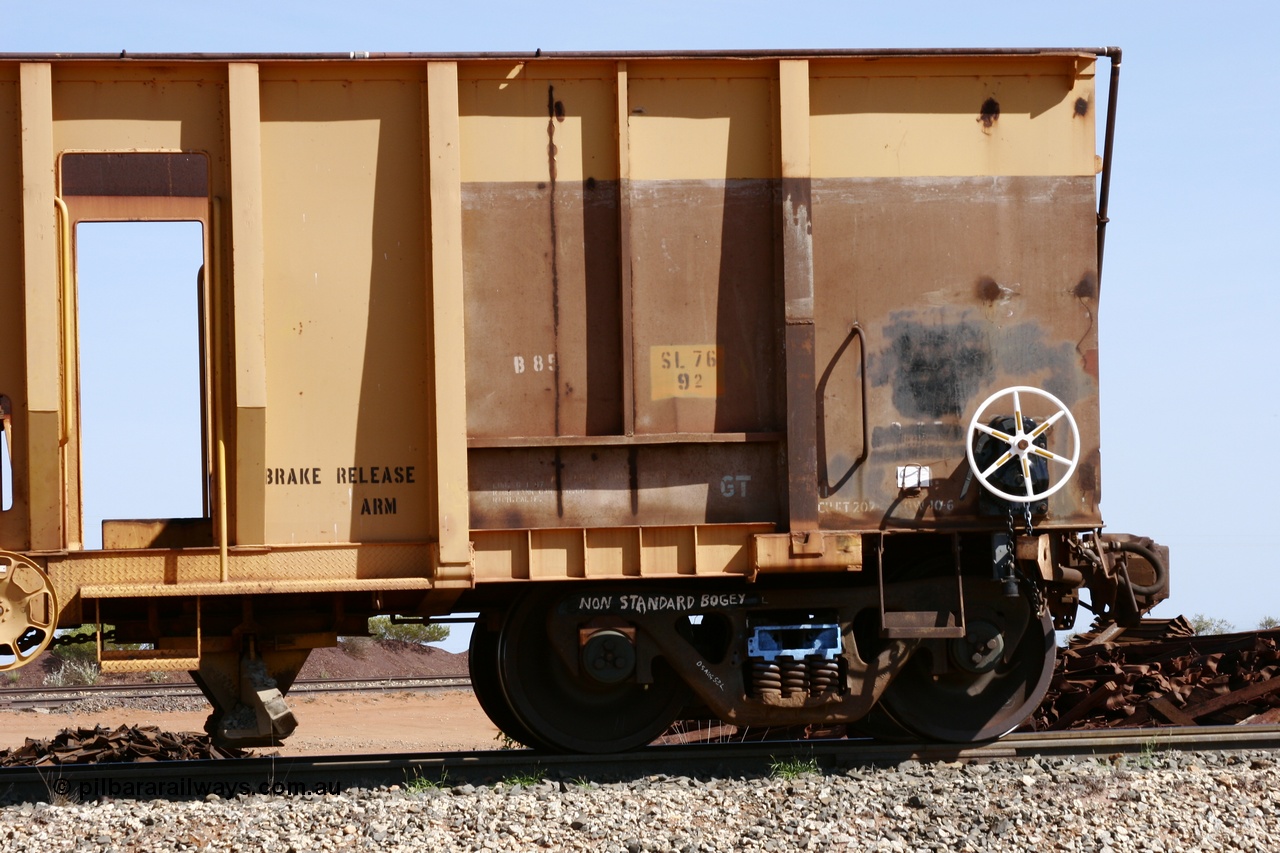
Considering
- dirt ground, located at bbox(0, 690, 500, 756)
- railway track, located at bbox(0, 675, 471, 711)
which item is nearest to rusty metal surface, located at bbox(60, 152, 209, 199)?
dirt ground, located at bbox(0, 690, 500, 756)

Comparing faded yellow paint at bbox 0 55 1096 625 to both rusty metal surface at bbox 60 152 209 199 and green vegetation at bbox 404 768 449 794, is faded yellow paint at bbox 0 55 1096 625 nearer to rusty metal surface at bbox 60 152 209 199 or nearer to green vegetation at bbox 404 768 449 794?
rusty metal surface at bbox 60 152 209 199

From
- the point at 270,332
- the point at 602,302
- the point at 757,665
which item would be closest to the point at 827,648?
the point at 757,665

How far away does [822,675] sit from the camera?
775 centimetres

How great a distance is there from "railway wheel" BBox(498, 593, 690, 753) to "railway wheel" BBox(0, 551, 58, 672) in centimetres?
254

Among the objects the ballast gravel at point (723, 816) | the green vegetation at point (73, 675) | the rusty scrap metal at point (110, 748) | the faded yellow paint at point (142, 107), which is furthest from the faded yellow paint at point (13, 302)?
the green vegetation at point (73, 675)

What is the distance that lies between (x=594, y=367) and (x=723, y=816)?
262 cm

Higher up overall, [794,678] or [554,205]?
[554,205]

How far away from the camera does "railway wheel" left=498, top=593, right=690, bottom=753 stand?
Answer: 787 cm

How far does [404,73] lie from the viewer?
296 inches

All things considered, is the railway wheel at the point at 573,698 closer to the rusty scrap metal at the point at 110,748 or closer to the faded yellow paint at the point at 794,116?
the rusty scrap metal at the point at 110,748

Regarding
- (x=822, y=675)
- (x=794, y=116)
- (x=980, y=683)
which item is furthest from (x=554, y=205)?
(x=980, y=683)

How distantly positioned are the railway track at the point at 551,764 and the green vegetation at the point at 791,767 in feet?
0.10

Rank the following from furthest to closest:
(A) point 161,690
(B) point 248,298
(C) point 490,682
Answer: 1. (A) point 161,690
2. (C) point 490,682
3. (B) point 248,298

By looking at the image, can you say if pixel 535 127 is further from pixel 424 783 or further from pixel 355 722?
pixel 355 722
